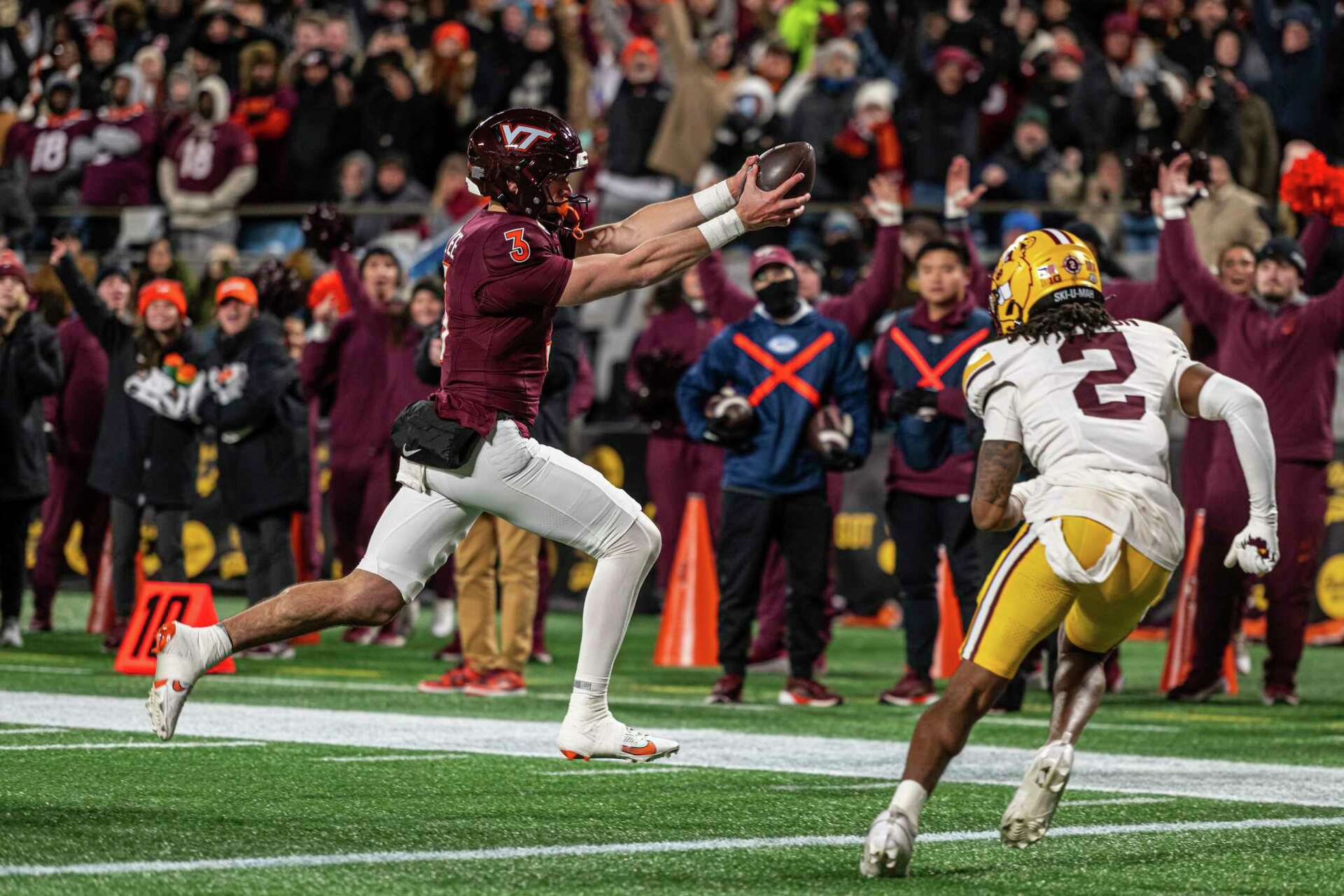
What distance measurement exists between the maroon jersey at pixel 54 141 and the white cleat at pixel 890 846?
17279 millimetres

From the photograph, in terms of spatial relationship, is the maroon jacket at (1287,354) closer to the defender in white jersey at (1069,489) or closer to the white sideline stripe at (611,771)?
the white sideline stripe at (611,771)

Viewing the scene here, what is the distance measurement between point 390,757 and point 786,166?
8.98 feet

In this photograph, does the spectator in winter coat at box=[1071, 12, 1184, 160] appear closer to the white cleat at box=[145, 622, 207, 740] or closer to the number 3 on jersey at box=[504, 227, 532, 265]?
the number 3 on jersey at box=[504, 227, 532, 265]

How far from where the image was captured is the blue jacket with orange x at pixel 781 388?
1044cm

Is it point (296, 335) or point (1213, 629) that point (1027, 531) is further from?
point (296, 335)

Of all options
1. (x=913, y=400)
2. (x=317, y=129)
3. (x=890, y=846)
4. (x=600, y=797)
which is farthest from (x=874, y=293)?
(x=317, y=129)

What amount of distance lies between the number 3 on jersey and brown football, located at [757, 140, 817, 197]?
0.71m

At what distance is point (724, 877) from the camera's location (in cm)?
527

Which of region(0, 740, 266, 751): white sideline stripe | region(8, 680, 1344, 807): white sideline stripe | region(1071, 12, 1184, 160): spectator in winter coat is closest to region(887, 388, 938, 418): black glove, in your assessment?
region(8, 680, 1344, 807): white sideline stripe

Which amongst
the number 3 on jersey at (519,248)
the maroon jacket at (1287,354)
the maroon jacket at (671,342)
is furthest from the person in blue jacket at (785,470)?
the number 3 on jersey at (519,248)

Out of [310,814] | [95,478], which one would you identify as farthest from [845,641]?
[310,814]

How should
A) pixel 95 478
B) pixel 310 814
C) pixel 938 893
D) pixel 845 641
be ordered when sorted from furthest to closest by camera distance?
1. pixel 845 641
2. pixel 95 478
3. pixel 310 814
4. pixel 938 893

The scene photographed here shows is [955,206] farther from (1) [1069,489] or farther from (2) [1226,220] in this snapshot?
(1) [1069,489]

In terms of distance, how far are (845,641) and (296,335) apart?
442cm
